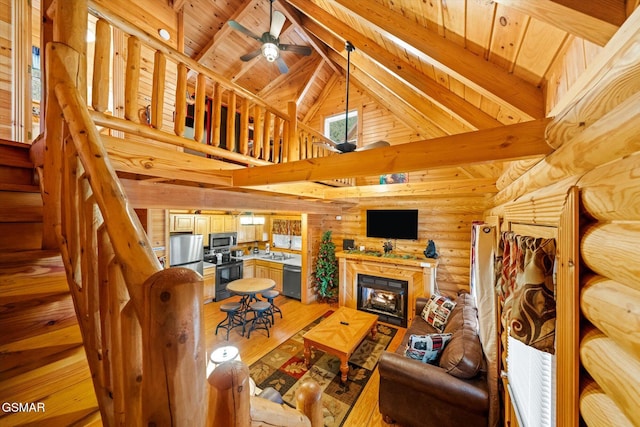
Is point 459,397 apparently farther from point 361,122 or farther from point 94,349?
point 361,122

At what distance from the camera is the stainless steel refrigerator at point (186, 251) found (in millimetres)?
4527

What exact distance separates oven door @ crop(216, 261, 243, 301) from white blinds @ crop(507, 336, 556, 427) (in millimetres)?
5374

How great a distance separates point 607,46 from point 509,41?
1.67 ft

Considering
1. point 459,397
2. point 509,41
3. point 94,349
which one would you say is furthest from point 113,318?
point 459,397

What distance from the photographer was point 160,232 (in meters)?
3.60

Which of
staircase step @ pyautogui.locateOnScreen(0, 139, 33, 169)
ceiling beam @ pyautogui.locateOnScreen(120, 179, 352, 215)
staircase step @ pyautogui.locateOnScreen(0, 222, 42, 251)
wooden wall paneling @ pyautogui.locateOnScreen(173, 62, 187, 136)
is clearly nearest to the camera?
staircase step @ pyautogui.locateOnScreen(0, 222, 42, 251)

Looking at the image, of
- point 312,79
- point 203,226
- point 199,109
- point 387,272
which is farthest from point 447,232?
point 203,226

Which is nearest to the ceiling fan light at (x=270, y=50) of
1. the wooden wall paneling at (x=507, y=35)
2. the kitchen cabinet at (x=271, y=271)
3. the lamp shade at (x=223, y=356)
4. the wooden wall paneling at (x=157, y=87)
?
the wooden wall paneling at (x=157, y=87)

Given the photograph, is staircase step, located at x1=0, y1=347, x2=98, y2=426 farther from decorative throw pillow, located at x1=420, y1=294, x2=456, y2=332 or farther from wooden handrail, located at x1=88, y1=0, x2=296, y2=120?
decorative throw pillow, located at x1=420, y1=294, x2=456, y2=332

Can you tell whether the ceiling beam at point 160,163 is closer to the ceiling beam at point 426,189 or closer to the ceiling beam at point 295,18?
the ceiling beam at point 426,189

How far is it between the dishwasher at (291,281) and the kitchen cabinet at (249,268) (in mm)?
1010

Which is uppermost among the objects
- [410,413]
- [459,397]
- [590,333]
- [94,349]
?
[590,333]

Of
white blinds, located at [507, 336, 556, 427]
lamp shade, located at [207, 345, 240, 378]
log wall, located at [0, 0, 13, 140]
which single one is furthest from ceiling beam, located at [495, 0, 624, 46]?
log wall, located at [0, 0, 13, 140]

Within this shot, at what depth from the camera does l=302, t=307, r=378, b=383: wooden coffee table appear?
3.01 m
